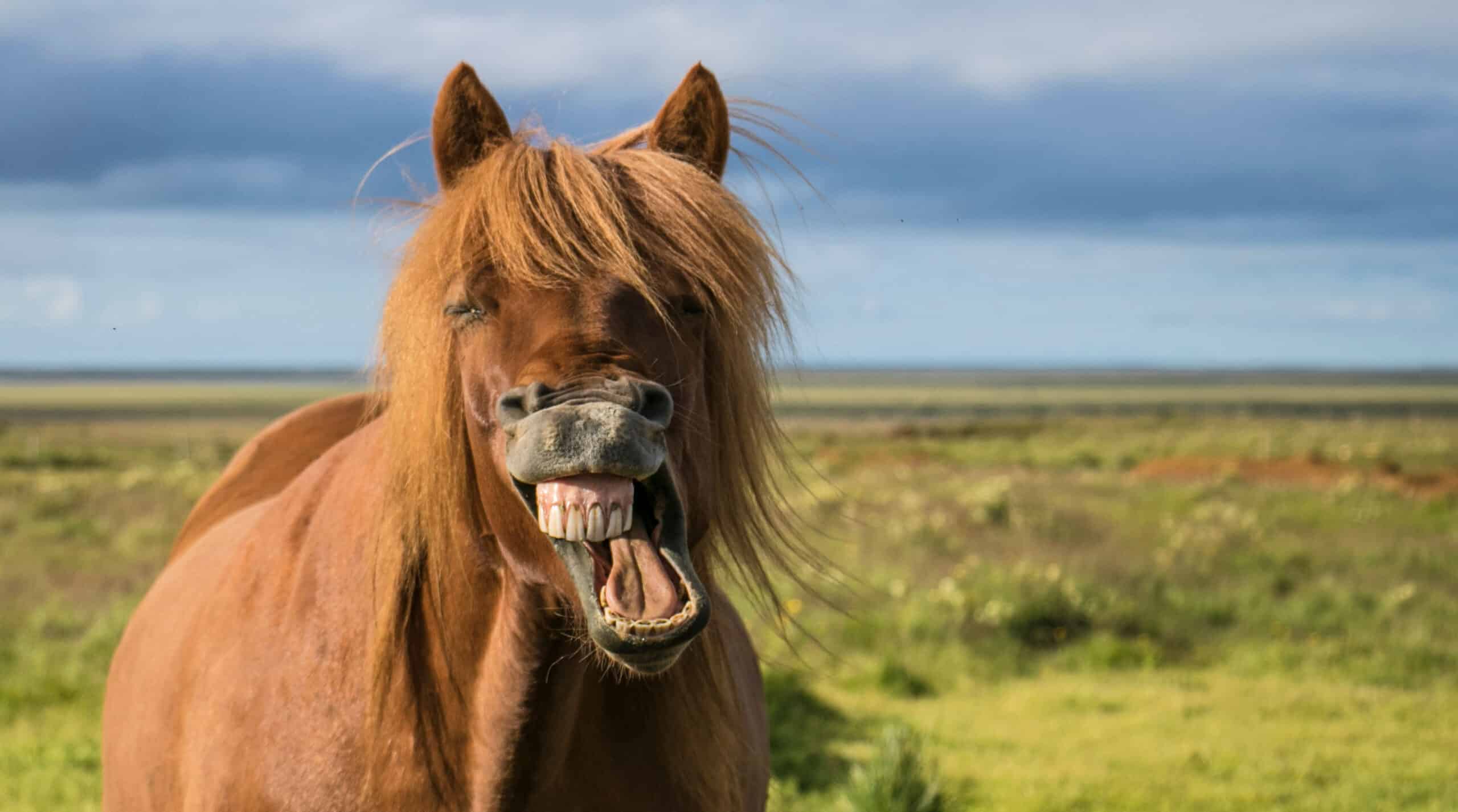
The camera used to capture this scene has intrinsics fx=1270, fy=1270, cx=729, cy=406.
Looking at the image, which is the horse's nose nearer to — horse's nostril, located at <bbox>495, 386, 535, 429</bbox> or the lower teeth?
horse's nostril, located at <bbox>495, 386, 535, 429</bbox>

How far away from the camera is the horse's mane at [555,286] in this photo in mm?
2100

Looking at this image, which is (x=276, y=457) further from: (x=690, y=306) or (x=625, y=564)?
(x=625, y=564)

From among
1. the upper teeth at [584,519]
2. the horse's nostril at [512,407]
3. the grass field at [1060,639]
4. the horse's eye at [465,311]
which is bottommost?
the grass field at [1060,639]

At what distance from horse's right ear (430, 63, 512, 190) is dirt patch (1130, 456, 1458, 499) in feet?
71.6

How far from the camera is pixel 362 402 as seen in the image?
4199 mm

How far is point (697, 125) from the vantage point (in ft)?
7.99

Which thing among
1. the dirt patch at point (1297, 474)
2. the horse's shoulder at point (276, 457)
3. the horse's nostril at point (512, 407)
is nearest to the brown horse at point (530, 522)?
the horse's nostril at point (512, 407)

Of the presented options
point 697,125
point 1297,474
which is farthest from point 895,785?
point 1297,474

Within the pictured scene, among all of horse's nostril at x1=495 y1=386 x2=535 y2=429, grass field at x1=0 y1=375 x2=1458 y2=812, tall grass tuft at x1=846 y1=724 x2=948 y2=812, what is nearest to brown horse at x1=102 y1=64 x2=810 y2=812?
horse's nostril at x1=495 y1=386 x2=535 y2=429

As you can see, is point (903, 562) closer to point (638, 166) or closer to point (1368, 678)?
point (1368, 678)

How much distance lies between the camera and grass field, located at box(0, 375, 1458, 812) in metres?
7.12

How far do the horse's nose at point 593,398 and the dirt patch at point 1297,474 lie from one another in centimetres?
2201

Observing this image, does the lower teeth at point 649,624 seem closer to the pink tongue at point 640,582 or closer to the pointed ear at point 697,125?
the pink tongue at point 640,582

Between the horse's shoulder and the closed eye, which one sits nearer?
the closed eye
